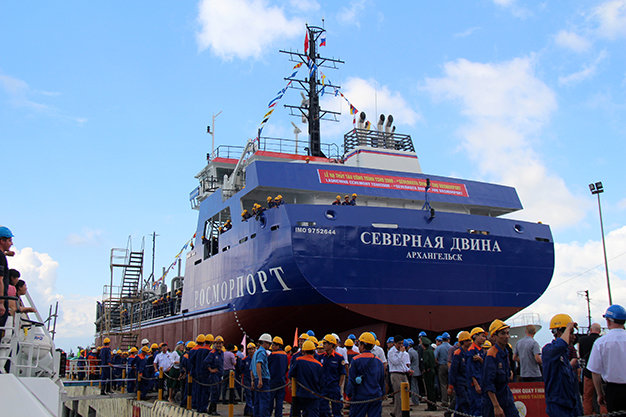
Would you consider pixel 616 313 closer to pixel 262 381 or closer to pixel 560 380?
pixel 560 380

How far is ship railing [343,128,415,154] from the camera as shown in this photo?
19594 mm

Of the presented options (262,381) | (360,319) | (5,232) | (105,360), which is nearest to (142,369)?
(105,360)

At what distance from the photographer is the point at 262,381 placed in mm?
9117

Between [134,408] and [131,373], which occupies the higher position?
[131,373]

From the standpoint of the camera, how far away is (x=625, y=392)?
505cm

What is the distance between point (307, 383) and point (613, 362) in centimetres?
398

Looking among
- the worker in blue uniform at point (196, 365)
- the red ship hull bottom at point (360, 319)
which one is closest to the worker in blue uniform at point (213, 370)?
the worker in blue uniform at point (196, 365)

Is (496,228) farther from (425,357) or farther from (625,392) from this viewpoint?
(625,392)

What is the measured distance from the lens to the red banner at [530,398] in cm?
748

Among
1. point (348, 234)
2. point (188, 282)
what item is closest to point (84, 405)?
point (188, 282)

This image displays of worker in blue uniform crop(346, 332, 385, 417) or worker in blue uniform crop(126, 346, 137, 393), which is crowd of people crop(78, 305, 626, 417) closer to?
worker in blue uniform crop(346, 332, 385, 417)

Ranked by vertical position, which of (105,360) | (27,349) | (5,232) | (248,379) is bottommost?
(248,379)

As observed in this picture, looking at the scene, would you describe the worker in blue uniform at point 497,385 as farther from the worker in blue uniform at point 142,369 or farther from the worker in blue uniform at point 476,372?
the worker in blue uniform at point 142,369

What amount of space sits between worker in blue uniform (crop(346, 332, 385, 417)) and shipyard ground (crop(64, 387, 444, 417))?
10.2 feet
